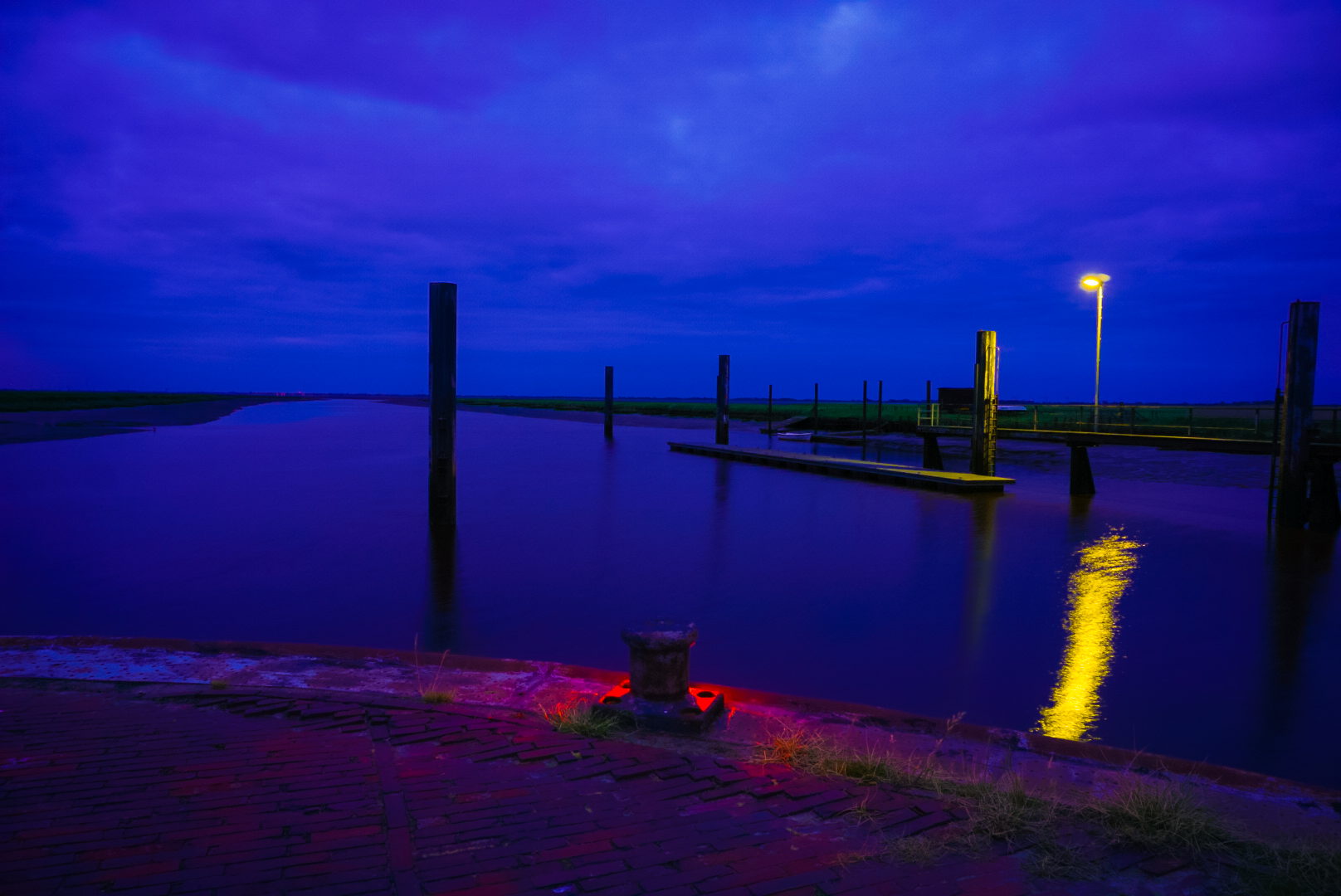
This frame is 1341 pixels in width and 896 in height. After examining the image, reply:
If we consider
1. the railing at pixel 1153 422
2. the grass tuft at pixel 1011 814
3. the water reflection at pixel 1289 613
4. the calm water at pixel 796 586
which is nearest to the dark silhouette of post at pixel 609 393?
the railing at pixel 1153 422

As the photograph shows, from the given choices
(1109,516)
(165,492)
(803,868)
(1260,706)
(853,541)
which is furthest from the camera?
(165,492)

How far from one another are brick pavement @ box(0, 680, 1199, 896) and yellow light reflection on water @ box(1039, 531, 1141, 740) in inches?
143

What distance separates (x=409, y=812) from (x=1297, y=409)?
1729 cm

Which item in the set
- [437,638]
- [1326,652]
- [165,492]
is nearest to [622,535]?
[437,638]

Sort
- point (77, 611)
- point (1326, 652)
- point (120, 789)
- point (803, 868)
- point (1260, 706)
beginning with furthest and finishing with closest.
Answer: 1. point (77, 611)
2. point (1326, 652)
3. point (1260, 706)
4. point (120, 789)
5. point (803, 868)

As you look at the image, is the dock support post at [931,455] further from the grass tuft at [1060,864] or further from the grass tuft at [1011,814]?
the grass tuft at [1060,864]

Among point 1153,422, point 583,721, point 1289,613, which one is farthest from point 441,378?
point 1153,422

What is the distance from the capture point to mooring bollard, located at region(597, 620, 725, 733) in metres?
4.84

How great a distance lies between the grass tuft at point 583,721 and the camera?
4.80 m

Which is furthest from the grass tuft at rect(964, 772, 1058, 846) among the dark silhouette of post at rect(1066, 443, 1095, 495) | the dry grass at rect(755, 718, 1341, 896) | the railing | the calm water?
the dark silhouette of post at rect(1066, 443, 1095, 495)

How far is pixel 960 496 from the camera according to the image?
73.0 ft

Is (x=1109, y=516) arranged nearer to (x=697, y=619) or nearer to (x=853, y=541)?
(x=853, y=541)

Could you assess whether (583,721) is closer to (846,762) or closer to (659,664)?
(659,664)

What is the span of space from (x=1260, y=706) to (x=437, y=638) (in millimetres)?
8198
